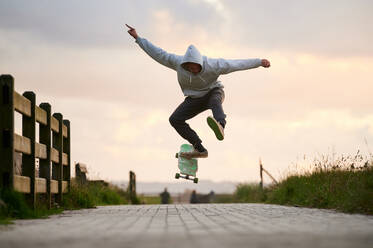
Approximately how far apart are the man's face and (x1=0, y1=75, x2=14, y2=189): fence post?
369 cm

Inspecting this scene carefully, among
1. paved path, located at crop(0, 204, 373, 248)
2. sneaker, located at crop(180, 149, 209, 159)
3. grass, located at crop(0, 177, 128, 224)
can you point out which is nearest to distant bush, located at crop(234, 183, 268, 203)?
sneaker, located at crop(180, 149, 209, 159)

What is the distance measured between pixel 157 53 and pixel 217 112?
150 centimetres

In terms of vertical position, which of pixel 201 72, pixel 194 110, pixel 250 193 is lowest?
pixel 250 193

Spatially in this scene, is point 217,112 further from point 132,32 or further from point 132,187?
point 132,187

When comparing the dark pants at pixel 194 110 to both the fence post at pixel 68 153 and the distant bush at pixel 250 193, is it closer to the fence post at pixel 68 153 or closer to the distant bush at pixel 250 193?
the fence post at pixel 68 153

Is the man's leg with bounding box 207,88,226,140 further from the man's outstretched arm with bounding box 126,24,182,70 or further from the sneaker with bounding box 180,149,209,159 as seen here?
the sneaker with bounding box 180,149,209,159

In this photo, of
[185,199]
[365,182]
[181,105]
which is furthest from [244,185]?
[185,199]

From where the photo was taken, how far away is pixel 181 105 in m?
11.5

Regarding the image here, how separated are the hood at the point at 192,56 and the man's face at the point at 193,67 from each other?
13cm

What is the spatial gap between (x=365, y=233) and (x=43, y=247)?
2.59m

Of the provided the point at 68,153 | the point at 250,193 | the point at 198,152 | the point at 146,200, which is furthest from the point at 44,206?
the point at 146,200

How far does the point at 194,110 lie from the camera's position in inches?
447

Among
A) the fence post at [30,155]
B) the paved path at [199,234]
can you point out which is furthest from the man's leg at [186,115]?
the paved path at [199,234]

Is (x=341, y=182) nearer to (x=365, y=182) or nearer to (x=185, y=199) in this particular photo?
(x=365, y=182)
